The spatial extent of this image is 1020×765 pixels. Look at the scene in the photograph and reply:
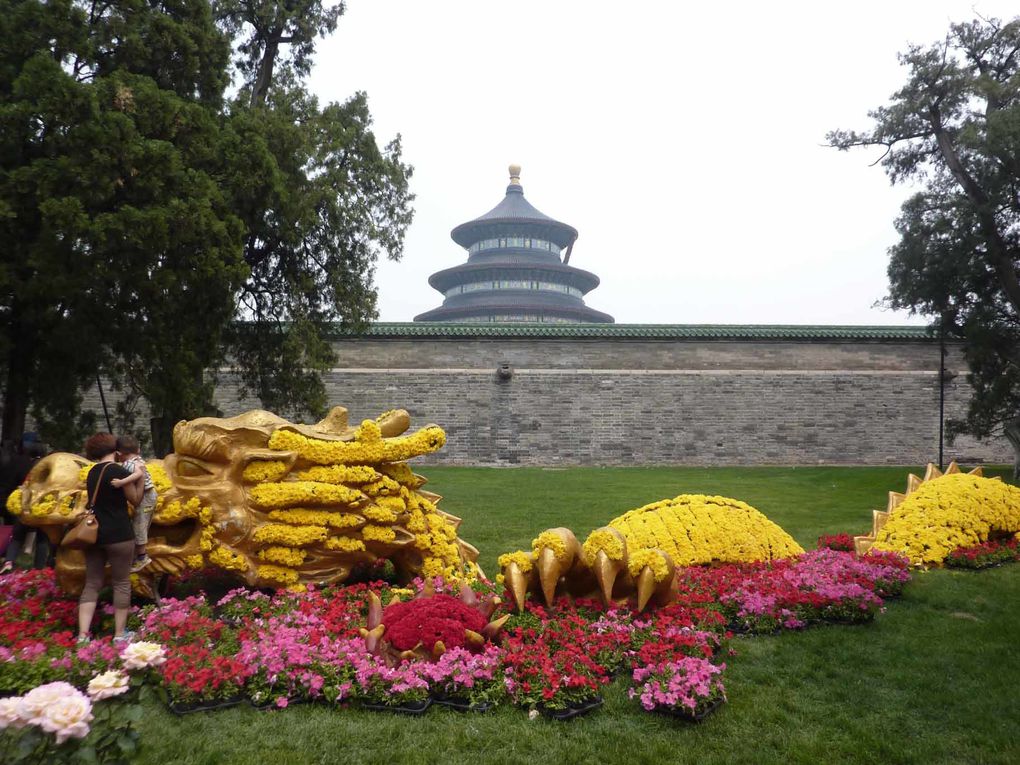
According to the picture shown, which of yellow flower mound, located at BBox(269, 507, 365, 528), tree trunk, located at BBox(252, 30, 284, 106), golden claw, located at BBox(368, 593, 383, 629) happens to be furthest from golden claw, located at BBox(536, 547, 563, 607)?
tree trunk, located at BBox(252, 30, 284, 106)

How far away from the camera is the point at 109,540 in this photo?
453cm

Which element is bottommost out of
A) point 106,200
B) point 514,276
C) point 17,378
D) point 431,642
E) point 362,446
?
point 431,642

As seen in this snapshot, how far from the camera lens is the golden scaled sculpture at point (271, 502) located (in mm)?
5211

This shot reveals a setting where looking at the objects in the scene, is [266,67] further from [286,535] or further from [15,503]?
[286,535]

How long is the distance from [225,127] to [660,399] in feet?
44.8

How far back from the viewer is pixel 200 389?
10.3 m

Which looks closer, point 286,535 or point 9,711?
point 9,711

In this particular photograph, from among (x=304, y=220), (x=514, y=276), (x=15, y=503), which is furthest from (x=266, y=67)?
(x=514, y=276)

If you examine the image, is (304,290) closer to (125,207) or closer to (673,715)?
(125,207)

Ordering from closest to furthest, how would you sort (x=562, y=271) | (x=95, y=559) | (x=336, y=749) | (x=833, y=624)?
(x=336, y=749) → (x=95, y=559) → (x=833, y=624) → (x=562, y=271)

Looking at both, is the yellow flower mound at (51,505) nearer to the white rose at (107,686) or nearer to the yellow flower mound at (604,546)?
the white rose at (107,686)

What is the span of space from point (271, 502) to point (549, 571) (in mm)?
2187

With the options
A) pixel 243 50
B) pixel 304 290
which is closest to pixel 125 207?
pixel 304 290

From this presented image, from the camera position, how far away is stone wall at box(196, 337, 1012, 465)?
1986cm
